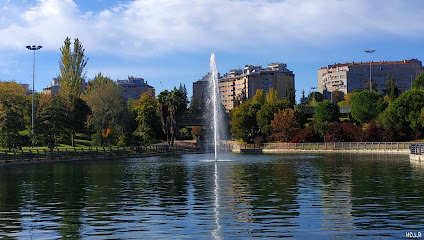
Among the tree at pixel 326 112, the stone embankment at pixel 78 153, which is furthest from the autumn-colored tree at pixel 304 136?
the stone embankment at pixel 78 153

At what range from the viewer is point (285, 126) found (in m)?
116

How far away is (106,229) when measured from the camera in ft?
57.3

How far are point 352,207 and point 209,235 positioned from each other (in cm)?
842

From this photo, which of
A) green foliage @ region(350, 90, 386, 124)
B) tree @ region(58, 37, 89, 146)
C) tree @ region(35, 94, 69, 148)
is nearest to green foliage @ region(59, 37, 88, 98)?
tree @ region(58, 37, 89, 146)

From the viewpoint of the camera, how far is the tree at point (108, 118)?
314 feet

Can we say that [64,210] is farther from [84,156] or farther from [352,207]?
[84,156]

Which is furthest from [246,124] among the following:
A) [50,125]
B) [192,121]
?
[50,125]

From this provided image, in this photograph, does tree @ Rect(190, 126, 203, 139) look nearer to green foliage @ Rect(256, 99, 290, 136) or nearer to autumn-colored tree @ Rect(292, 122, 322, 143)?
green foliage @ Rect(256, 99, 290, 136)

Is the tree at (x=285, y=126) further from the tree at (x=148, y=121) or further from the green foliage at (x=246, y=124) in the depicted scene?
the tree at (x=148, y=121)

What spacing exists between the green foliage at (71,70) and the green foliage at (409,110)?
67539 mm

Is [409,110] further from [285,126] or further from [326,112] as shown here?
[326,112]

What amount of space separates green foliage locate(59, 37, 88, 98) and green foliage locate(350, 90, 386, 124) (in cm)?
6505

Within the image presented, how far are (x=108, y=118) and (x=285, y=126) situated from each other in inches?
1525

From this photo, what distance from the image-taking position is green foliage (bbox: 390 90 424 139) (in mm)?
105438
